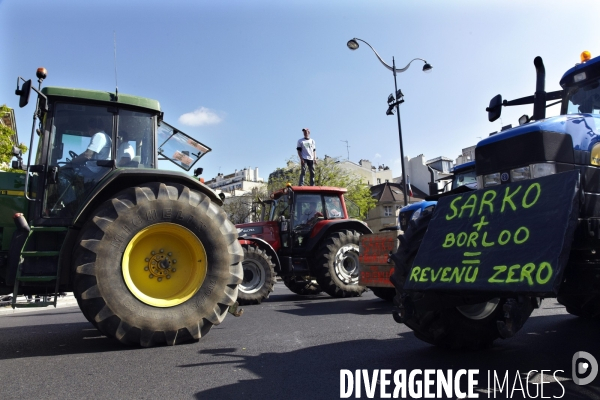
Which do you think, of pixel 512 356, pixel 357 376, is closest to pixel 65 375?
pixel 357 376

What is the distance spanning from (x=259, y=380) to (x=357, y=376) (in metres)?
0.74

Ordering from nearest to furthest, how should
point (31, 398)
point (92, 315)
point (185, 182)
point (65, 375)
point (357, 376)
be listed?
point (31, 398)
point (357, 376)
point (65, 375)
point (92, 315)
point (185, 182)

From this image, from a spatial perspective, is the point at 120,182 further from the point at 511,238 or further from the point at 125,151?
the point at 511,238

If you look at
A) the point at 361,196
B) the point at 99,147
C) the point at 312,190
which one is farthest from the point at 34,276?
the point at 361,196

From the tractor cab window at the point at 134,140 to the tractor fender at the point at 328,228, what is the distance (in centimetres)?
523

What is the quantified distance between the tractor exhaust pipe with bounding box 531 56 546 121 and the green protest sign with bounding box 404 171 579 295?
5.23 ft

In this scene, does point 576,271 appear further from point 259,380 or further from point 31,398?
point 31,398

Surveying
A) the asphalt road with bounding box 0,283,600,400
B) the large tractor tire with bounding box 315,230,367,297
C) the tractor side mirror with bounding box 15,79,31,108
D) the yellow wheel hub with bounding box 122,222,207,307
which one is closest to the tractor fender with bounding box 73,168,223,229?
the yellow wheel hub with bounding box 122,222,207,307

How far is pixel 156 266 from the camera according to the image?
504 centimetres

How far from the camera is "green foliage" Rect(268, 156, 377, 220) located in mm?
34094

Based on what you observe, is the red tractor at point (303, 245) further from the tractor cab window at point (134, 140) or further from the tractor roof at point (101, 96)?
the tractor roof at point (101, 96)

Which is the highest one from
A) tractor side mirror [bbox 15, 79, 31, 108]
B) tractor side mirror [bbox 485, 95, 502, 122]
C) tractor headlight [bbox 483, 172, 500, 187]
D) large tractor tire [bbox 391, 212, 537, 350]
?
tractor side mirror [bbox 15, 79, 31, 108]

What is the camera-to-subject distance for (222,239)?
17.0 feet

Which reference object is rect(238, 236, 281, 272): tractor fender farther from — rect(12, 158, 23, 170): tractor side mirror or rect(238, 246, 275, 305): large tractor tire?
rect(12, 158, 23, 170): tractor side mirror
